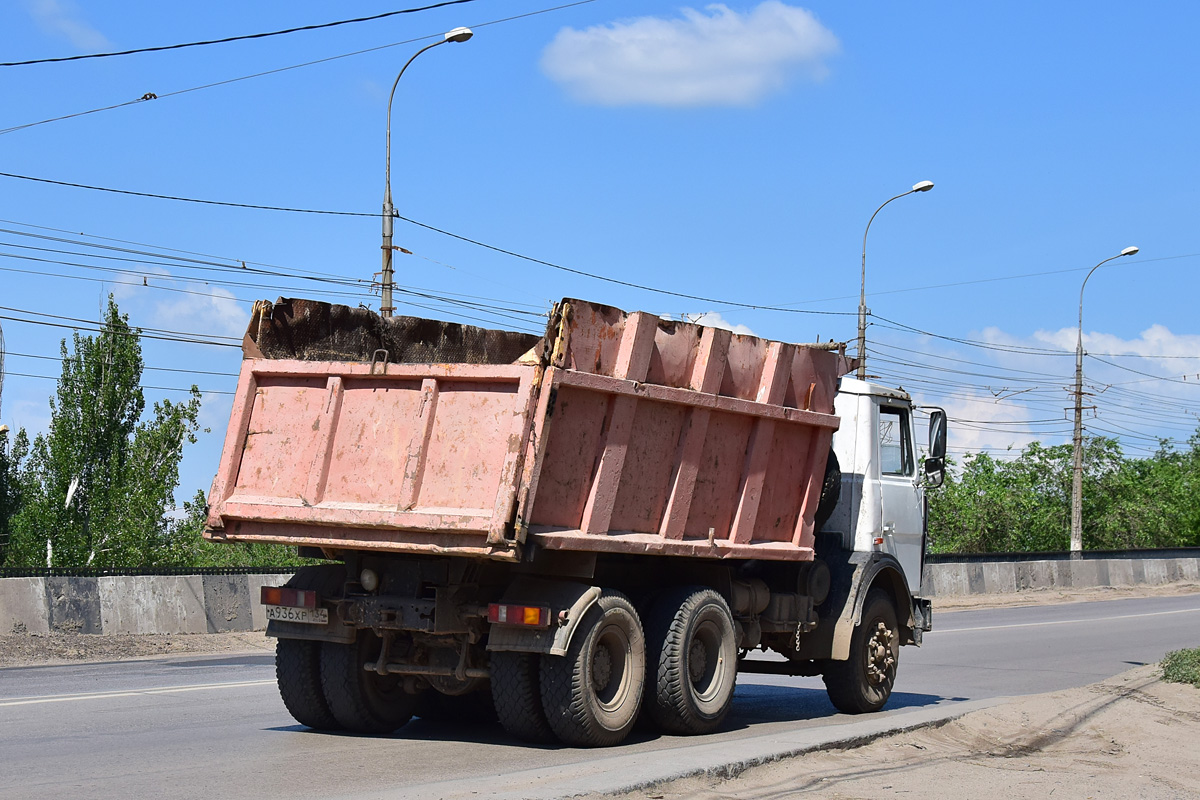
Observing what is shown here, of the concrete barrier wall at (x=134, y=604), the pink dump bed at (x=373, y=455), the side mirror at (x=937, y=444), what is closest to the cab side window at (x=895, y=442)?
the side mirror at (x=937, y=444)

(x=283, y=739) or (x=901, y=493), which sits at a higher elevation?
(x=901, y=493)

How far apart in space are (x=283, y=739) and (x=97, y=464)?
40090 millimetres

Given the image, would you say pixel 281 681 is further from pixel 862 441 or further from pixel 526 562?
pixel 862 441

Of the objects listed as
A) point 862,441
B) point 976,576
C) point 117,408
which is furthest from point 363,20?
point 117,408

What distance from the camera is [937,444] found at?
1091 cm

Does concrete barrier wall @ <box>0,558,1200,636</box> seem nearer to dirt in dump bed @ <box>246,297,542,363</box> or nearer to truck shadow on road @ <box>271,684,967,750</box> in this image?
truck shadow on road @ <box>271,684,967,750</box>

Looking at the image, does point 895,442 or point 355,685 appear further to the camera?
point 895,442

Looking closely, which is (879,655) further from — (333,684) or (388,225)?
(388,225)

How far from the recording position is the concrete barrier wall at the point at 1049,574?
30.4m

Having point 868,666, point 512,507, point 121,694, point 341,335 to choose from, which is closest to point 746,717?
point 868,666

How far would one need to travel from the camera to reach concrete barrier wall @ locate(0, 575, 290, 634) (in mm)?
15102

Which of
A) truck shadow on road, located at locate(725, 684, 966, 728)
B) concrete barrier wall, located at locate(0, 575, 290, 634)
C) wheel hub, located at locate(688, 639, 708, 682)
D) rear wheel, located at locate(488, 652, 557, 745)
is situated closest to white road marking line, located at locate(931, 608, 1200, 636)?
truck shadow on road, located at locate(725, 684, 966, 728)

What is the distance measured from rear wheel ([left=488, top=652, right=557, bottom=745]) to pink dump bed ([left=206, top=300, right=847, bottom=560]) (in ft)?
2.61

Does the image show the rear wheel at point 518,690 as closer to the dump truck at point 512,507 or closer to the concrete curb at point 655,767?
the dump truck at point 512,507
